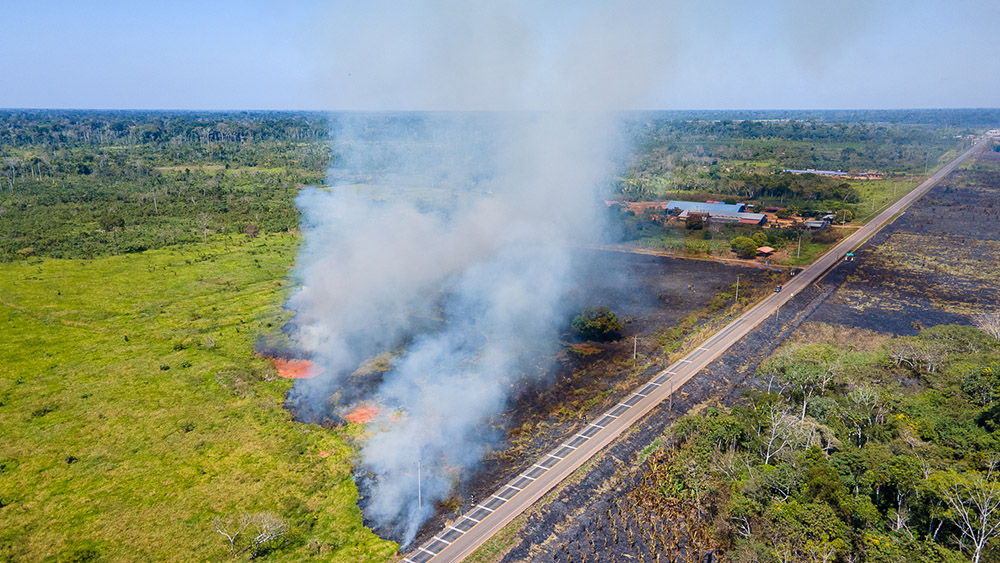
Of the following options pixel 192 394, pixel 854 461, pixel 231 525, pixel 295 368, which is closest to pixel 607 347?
pixel 854 461

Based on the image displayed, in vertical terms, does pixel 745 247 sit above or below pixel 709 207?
below

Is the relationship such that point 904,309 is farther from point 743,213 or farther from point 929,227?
point 929,227

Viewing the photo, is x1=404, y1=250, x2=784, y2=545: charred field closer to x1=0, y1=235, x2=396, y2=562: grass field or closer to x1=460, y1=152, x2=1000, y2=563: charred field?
x1=460, y1=152, x2=1000, y2=563: charred field

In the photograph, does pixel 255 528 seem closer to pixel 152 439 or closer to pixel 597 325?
pixel 152 439

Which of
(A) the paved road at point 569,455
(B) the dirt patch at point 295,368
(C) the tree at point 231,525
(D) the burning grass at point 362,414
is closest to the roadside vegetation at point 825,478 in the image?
(A) the paved road at point 569,455

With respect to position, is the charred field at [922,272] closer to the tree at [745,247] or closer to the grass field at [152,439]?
the tree at [745,247]

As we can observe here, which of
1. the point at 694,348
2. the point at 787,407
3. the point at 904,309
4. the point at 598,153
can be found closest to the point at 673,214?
the point at 598,153
